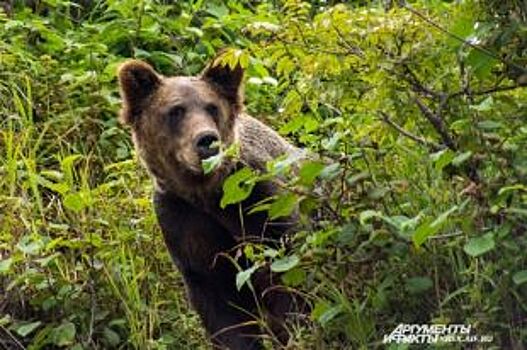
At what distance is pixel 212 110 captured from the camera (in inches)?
251

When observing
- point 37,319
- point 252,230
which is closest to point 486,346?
point 252,230

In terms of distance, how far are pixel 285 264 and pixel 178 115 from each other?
180 centimetres

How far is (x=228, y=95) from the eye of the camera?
652 centimetres

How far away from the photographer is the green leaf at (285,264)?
4684 mm

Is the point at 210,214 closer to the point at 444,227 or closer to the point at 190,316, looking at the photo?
the point at 190,316

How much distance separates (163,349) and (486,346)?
81.0 inches

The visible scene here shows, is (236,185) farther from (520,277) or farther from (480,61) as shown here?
(520,277)

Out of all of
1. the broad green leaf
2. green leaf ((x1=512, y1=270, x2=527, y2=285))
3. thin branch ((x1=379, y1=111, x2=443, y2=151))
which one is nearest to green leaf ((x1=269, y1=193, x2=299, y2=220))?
the broad green leaf

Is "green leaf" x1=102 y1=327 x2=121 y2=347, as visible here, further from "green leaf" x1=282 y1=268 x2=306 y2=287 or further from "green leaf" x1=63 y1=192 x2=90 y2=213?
"green leaf" x1=282 y1=268 x2=306 y2=287

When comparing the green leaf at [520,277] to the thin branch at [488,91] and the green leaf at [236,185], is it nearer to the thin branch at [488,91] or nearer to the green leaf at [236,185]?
the thin branch at [488,91]

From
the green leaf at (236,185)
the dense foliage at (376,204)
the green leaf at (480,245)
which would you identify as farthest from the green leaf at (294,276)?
the green leaf at (480,245)

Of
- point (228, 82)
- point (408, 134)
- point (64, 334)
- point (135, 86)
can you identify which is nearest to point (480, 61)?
point (408, 134)

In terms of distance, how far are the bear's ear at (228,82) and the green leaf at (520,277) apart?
2523mm

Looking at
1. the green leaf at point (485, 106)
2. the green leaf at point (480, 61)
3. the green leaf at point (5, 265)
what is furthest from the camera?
the green leaf at point (5, 265)
